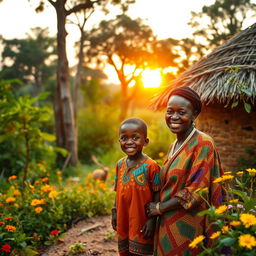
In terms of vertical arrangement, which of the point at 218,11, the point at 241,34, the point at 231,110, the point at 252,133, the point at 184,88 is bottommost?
the point at 252,133

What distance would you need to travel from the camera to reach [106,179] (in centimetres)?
808

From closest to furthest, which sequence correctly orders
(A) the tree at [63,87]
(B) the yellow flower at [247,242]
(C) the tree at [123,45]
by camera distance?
1. (B) the yellow flower at [247,242]
2. (A) the tree at [63,87]
3. (C) the tree at [123,45]

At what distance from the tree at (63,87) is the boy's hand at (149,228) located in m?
7.97

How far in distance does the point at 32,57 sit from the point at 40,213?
2581cm

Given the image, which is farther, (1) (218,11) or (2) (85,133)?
(1) (218,11)

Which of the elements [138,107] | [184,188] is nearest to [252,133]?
[184,188]

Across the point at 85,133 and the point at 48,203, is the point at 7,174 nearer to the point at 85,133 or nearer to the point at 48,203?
the point at 48,203

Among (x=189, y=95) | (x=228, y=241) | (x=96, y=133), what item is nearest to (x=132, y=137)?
(x=189, y=95)

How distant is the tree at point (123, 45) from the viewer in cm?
1889

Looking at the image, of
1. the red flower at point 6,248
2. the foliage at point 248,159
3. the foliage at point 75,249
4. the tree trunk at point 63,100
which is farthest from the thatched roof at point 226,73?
the tree trunk at point 63,100

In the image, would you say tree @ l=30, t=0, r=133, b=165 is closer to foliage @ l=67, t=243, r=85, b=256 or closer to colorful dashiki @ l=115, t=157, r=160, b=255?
foliage @ l=67, t=243, r=85, b=256

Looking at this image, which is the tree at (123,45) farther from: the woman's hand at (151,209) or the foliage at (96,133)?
the woman's hand at (151,209)

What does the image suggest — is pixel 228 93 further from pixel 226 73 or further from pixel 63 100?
pixel 63 100

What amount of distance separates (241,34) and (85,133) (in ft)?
36.7
